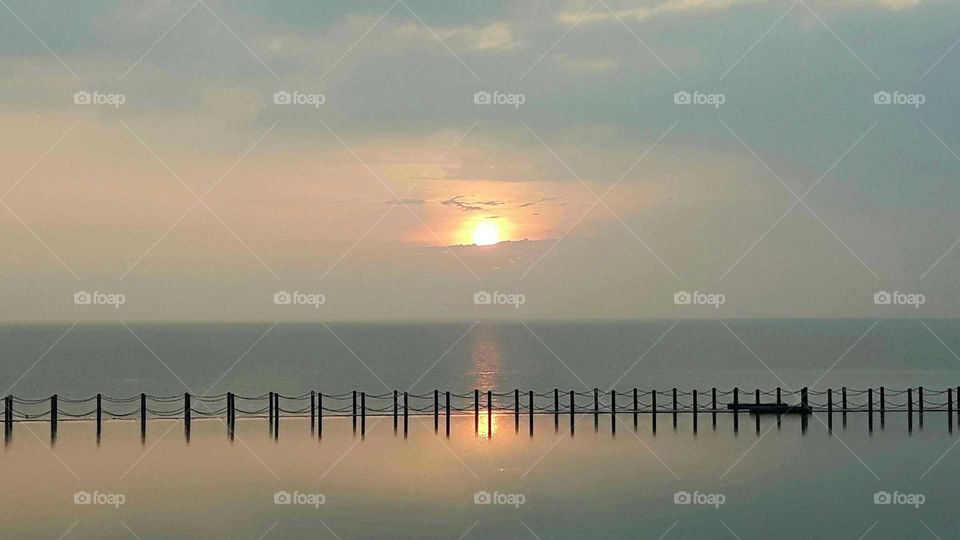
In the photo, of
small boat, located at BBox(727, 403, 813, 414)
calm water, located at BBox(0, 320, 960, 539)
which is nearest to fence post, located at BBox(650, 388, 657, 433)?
calm water, located at BBox(0, 320, 960, 539)

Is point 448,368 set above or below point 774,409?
above

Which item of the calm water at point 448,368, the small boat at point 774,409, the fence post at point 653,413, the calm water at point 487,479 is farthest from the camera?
the calm water at point 448,368

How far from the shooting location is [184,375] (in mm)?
77312

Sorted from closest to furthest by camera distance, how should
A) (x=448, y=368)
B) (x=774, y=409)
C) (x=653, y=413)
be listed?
(x=653, y=413), (x=774, y=409), (x=448, y=368)

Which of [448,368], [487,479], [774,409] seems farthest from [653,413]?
[448,368]

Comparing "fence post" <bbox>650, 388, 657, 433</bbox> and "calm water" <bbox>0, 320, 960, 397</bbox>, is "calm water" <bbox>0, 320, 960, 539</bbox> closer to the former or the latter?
"fence post" <bbox>650, 388, 657, 433</bbox>

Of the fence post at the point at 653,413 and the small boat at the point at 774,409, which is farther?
the small boat at the point at 774,409

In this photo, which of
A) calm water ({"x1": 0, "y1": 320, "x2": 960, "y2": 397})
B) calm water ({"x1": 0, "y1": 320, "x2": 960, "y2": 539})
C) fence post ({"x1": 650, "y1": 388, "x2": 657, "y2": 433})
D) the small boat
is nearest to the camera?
calm water ({"x1": 0, "y1": 320, "x2": 960, "y2": 539})

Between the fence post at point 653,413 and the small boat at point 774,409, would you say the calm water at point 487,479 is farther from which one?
the small boat at point 774,409

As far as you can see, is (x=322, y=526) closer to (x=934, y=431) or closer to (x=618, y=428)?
(x=618, y=428)

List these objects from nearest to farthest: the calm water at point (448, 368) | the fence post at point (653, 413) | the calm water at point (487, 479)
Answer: the calm water at point (487, 479) → the fence post at point (653, 413) → the calm water at point (448, 368)

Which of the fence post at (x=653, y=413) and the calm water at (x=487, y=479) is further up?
the fence post at (x=653, y=413)

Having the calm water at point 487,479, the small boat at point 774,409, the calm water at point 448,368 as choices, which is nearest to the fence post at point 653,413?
the calm water at point 487,479

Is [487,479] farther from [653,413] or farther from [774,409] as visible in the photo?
[774,409]
